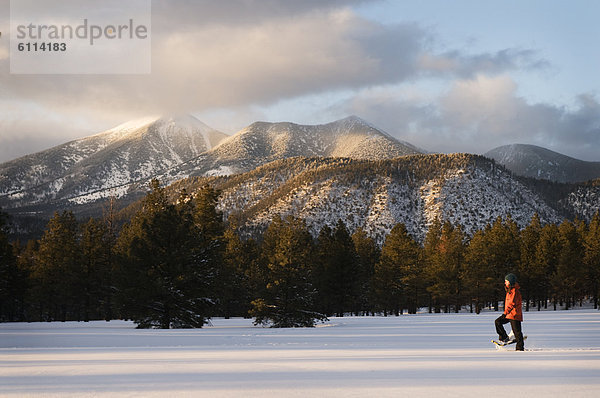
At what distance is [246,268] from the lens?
65.4m

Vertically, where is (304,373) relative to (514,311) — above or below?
below

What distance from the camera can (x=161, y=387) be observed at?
8.28m

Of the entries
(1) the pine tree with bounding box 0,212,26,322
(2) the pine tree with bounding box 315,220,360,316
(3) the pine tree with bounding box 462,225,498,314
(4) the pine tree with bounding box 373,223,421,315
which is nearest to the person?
(1) the pine tree with bounding box 0,212,26,322

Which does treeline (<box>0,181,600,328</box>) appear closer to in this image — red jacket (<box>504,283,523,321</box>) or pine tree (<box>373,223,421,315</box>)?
pine tree (<box>373,223,421,315</box>)

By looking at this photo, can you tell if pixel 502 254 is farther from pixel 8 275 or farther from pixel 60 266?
pixel 8 275

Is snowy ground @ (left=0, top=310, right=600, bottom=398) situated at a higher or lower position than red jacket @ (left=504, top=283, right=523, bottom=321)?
lower

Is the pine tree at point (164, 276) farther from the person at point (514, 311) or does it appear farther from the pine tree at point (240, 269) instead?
the pine tree at point (240, 269)

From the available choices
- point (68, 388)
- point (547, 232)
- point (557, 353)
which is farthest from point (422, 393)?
point (547, 232)

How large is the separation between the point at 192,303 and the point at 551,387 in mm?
24603

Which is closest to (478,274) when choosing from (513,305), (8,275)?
(8,275)

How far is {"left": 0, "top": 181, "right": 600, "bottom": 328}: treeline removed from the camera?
3011 centimetres

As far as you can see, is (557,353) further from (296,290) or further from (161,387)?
(296,290)

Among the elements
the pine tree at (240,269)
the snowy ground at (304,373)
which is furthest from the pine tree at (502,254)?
the snowy ground at (304,373)

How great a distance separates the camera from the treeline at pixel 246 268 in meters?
30.1
